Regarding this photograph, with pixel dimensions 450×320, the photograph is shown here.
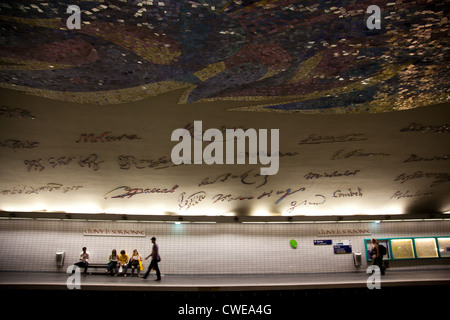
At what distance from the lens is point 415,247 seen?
8.28 metres

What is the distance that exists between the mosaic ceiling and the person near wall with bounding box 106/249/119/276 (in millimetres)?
4421

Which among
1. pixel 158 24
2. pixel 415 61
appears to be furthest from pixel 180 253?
pixel 415 61

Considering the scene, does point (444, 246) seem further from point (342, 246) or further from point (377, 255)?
point (342, 246)

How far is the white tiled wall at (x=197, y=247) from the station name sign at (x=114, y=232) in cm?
9

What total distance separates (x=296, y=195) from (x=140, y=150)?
148 inches

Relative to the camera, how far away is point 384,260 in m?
8.12

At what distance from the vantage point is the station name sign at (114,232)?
298 inches

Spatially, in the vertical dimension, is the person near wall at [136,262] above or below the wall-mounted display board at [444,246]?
below

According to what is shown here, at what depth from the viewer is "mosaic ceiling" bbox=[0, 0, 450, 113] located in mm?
2842

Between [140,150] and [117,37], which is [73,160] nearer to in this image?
[140,150]

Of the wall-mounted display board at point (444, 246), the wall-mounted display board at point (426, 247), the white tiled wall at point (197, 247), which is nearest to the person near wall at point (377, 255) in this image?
the white tiled wall at point (197, 247)
